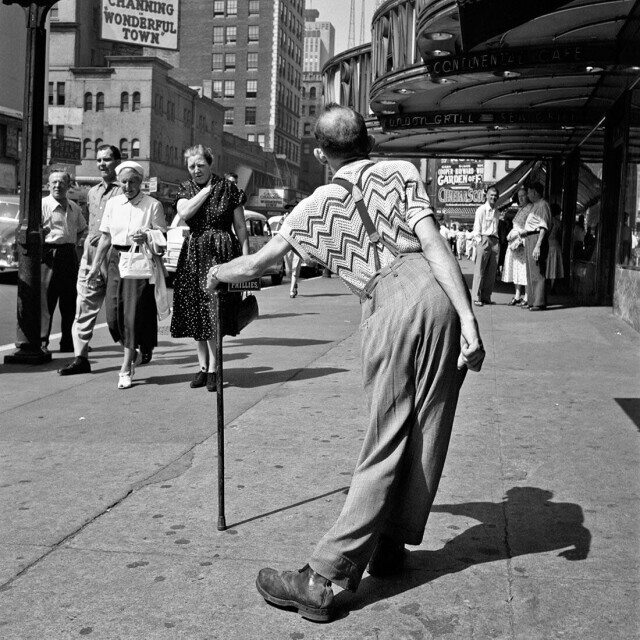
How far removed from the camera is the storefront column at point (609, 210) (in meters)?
13.6

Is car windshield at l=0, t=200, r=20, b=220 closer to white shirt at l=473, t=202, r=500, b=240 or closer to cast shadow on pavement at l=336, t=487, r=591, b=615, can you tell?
white shirt at l=473, t=202, r=500, b=240

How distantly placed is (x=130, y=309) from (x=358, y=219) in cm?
430

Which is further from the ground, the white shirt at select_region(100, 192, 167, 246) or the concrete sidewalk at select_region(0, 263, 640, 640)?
the white shirt at select_region(100, 192, 167, 246)

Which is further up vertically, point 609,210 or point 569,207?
point 569,207

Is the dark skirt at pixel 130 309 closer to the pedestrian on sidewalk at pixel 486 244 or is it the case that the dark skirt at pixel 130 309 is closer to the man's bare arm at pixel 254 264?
the man's bare arm at pixel 254 264

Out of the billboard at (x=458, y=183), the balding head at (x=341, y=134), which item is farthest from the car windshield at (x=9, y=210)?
the billboard at (x=458, y=183)

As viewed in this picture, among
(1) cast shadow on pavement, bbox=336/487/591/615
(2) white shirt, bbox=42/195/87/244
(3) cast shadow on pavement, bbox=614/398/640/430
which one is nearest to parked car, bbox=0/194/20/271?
(2) white shirt, bbox=42/195/87/244

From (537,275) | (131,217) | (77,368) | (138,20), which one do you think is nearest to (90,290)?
(77,368)

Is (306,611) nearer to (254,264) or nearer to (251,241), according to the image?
(254,264)

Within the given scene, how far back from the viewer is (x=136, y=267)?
720cm

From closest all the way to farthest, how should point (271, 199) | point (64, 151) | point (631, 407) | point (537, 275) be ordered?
1. point (631, 407)
2. point (537, 275)
3. point (64, 151)
4. point (271, 199)

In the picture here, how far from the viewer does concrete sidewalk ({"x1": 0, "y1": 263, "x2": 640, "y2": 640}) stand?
3.09 meters

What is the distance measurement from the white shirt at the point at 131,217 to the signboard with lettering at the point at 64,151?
47.7 m

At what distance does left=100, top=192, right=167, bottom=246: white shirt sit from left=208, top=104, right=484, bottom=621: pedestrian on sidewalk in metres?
4.13
